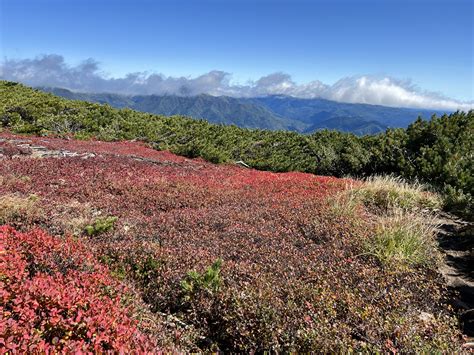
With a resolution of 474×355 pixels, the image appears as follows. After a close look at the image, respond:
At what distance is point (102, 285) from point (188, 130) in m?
28.2

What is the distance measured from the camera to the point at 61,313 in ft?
10.9

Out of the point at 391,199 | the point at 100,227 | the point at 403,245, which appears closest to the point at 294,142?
the point at 391,199

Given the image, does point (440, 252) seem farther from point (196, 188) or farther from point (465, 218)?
point (196, 188)

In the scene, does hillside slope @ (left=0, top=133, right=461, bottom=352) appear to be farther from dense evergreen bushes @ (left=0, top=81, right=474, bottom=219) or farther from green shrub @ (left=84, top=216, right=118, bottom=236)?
dense evergreen bushes @ (left=0, top=81, right=474, bottom=219)

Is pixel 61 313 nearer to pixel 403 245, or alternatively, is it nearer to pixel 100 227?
pixel 100 227

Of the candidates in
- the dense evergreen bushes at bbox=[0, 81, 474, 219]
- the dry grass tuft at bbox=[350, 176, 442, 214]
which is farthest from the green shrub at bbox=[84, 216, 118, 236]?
the dense evergreen bushes at bbox=[0, 81, 474, 219]

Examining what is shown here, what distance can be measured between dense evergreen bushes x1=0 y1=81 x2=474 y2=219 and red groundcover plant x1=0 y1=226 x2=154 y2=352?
9.03 m

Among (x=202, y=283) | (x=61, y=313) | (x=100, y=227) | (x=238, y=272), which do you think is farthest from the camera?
(x=100, y=227)

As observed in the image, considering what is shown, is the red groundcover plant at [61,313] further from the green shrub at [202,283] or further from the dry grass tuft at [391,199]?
the dry grass tuft at [391,199]

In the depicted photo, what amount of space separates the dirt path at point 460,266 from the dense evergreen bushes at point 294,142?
39.2 inches

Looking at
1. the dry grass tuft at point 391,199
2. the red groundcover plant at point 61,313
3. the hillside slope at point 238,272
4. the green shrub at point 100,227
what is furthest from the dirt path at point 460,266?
the green shrub at point 100,227

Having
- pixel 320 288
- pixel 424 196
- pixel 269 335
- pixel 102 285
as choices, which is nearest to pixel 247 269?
pixel 320 288

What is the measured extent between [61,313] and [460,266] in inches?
282

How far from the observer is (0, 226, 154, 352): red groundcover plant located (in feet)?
9.14
